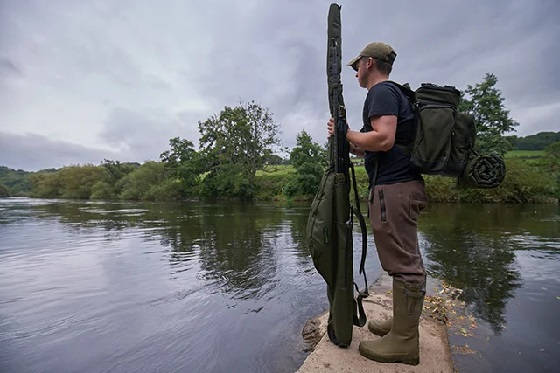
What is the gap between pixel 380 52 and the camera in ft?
8.52

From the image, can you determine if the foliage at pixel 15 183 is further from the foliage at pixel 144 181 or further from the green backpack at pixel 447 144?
the green backpack at pixel 447 144

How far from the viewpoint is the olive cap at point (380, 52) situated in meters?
2.59

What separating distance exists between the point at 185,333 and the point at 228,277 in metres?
2.49

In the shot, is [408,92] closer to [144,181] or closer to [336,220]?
[336,220]

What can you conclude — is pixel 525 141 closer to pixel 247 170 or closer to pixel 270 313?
pixel 247 170

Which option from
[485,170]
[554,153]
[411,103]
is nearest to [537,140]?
[554,153]

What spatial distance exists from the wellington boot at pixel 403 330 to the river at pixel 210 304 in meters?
0.91

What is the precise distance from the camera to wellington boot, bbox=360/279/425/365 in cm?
246

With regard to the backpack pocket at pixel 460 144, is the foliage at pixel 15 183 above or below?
above

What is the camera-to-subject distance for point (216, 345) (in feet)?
12.1

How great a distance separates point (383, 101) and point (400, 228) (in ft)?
3.41

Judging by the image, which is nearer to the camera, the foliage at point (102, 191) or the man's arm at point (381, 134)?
the man's arm at point (381, 134)

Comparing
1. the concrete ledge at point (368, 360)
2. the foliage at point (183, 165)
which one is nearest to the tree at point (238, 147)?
the foliage at point (183, 165)

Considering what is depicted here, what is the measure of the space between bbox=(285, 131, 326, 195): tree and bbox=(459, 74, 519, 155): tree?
55.1 ft
